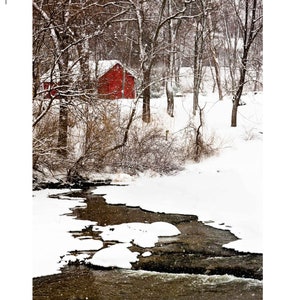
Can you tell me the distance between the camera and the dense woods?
250 cm

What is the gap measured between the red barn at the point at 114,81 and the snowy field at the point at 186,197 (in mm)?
156

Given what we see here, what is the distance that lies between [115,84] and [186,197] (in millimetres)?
641

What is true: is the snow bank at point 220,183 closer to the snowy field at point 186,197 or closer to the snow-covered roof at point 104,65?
the snowy field at point 186,197

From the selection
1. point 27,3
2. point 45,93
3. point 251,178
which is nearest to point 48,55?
point 45,93

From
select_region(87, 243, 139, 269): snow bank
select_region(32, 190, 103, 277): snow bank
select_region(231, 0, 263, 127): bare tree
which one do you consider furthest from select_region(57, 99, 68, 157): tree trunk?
select_region(231, 0, 263, 127): bare tree

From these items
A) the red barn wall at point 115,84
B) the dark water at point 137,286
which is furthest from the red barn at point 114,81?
the dark water at point 137,286

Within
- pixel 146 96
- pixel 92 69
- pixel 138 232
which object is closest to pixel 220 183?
pixel 138 232

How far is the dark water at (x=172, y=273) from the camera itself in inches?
87.5

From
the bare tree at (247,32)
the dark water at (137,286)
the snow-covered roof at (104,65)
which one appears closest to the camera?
the dark water at (137,286)

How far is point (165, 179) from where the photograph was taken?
2.51 m

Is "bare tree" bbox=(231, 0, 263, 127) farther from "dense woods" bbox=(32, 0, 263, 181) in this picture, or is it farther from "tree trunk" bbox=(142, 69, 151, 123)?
"tree trunk" bbox=(142, 69, 151, 123)

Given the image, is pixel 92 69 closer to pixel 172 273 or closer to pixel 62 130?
pixel 62 130

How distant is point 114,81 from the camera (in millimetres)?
2578

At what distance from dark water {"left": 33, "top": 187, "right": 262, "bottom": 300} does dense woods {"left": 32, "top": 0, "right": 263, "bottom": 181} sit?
0.28 metres
